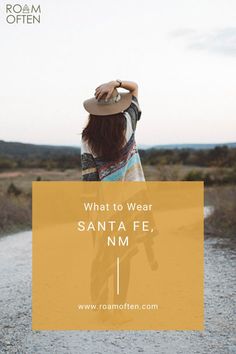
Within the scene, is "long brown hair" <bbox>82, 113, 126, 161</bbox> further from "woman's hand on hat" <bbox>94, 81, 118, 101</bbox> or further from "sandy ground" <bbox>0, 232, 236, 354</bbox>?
"sandy ground" <bbox>0, 232, 236, 354</bbox>

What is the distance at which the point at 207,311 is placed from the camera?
617 cm

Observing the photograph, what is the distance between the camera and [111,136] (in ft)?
16.5

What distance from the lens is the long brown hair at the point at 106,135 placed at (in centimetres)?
502

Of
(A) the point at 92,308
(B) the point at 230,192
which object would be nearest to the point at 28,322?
(A) the point at 92,308

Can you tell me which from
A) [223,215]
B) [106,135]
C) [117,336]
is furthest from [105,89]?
[223,215]

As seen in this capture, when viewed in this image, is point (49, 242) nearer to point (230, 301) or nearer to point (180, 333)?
point (230, 301)

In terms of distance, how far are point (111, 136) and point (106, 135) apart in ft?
0.13

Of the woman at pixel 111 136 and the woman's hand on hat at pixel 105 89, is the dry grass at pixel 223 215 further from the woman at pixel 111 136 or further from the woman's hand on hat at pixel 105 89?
the woman's hand on hat at pixel 105 89

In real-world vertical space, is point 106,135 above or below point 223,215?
above

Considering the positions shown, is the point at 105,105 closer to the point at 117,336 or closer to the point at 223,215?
the point at 117,336
